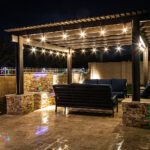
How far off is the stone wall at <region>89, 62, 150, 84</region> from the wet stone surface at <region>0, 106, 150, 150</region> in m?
11.4

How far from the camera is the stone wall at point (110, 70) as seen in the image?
18.0 metres

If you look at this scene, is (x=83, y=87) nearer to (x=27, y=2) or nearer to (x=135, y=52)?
(x=135, y=52)

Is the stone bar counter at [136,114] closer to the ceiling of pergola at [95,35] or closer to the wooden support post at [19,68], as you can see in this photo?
the ceiling of pergola at [95,35]

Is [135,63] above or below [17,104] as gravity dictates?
above

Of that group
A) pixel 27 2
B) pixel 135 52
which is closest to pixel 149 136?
pixel 135 52

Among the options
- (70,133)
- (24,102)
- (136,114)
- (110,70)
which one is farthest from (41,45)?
(110,70)

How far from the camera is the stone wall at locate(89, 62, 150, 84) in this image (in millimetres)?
18000

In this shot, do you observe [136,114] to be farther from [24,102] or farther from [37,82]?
[37,82]

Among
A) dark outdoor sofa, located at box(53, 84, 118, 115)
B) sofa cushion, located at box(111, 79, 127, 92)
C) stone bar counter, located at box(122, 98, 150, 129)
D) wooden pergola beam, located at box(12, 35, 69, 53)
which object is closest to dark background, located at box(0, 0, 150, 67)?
wooden pergola beam, located at box(12, 35, 69, 53)

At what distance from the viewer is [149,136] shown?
4.84 metres

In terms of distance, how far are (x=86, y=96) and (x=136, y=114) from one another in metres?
1.90

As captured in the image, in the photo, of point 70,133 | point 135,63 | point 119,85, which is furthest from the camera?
point 119,85

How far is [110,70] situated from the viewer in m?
18.5

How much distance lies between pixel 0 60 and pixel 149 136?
24.1 m
